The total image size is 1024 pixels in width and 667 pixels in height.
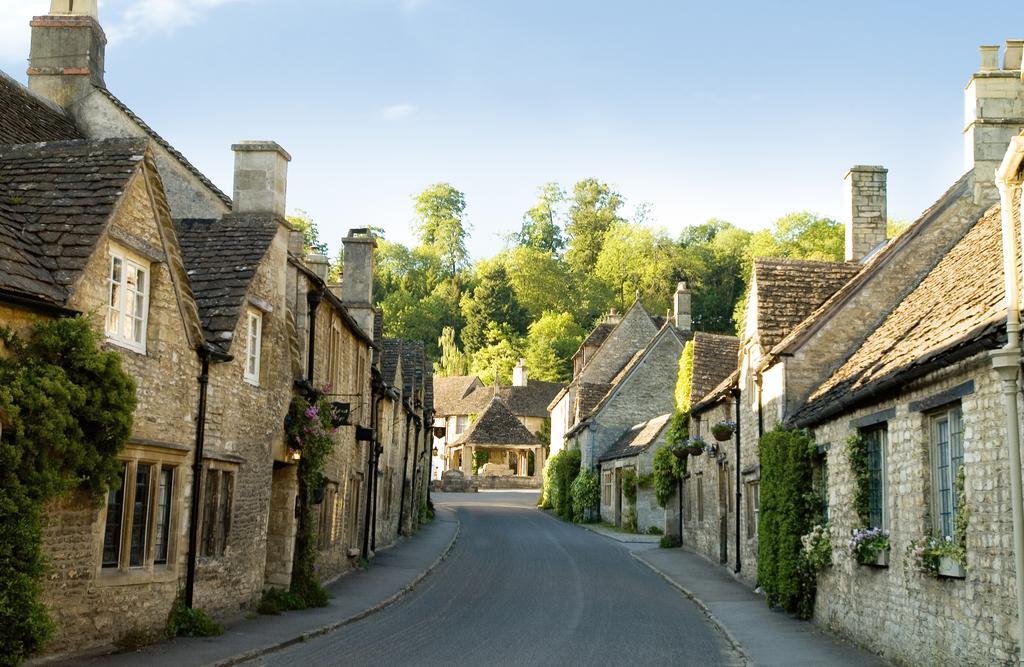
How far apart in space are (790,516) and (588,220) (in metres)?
101

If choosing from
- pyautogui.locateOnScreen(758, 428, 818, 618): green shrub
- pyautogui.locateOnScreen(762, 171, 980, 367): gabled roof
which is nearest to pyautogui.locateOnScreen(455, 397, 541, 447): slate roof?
pyautogui.locateOnScreen(762, 171, 980, 367): gabled roof

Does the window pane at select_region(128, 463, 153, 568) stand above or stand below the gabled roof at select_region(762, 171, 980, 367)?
below

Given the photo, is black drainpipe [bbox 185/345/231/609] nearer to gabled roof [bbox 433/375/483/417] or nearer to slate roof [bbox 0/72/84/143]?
slate roof [bbox 0/72/84/143]

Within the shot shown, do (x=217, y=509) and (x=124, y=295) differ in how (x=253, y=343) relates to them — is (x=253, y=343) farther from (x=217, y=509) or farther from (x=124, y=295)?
(x=124, y=295)

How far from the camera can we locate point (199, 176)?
2223cm

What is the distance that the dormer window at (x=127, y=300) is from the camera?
1321cm

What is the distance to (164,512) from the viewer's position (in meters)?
15.0

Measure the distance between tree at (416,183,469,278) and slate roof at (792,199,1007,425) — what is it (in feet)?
329

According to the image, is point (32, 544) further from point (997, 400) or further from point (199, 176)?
point (199, 176)

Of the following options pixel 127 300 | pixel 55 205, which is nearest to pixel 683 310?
pixel 127 300

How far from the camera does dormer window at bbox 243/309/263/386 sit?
17.3m

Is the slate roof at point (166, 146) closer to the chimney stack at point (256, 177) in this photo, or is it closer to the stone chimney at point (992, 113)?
the chimney stack at point (256, 177)

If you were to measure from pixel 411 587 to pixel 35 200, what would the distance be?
1270 centimetres

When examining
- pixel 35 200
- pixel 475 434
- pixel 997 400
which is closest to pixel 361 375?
pixel 35 200
